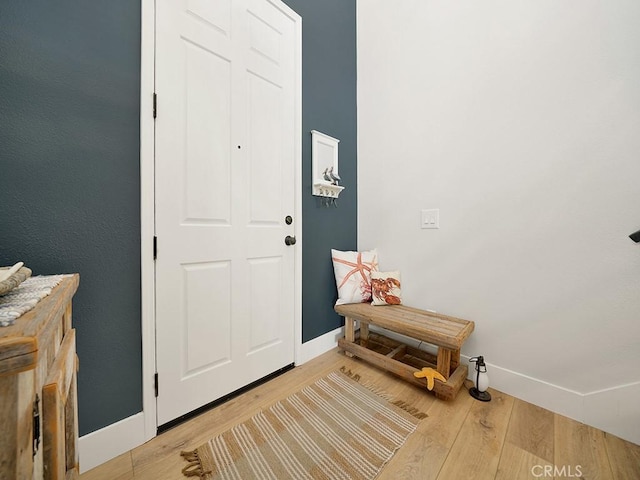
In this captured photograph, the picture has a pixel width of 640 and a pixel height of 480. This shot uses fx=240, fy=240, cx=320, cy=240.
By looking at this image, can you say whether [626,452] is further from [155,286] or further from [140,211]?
[140,211]

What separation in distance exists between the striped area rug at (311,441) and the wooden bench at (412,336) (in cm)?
24

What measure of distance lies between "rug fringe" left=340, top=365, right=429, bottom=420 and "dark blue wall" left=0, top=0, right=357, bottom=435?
1190 mm

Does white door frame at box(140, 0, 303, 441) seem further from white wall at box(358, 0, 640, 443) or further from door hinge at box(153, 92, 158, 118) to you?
white wall at box(358, 0, 640, 443)

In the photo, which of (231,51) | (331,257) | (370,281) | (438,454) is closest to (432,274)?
(370,281)

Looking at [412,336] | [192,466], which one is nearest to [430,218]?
[412,336]

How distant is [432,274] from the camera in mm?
1802

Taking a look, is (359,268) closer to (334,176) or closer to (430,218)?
(430,218)

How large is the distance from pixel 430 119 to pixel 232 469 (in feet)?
7.73

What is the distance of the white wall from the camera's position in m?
1.17

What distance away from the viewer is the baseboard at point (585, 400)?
3.70 feet

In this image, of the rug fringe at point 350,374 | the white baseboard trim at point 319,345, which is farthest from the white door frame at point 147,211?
the rug fringe at point 350,374

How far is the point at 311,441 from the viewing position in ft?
3.70

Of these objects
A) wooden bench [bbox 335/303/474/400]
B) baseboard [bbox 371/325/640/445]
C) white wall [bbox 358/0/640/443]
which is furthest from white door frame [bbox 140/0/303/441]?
baseboard [bbox 371/325/640/445]

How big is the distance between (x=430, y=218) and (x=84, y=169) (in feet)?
6.51
